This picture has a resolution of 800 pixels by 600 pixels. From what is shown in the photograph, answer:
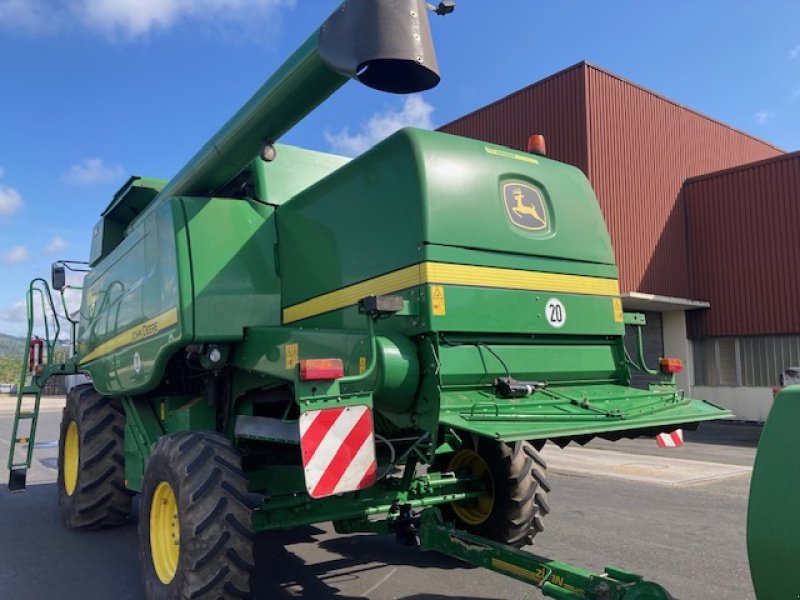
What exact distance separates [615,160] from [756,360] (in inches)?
294

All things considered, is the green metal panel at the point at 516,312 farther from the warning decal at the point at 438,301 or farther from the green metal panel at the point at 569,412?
the green metal panel at the point at 569,412

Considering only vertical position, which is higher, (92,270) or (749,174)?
(749,174)

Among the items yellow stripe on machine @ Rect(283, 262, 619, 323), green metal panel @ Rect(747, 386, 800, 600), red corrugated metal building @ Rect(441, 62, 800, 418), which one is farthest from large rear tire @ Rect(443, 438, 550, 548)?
red corrugated metal building @ Rect(441, 62, 800, 418)

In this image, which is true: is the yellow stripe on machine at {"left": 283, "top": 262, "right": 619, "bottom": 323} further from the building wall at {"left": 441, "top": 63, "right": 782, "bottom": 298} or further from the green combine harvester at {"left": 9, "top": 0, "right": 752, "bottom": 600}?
the building wall at {"left": 441, "top": 63, "right": 782, "bottom": 298}

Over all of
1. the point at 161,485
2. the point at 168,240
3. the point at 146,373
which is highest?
the point at 168,240

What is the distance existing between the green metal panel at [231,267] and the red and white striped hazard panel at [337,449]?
5.31 ft

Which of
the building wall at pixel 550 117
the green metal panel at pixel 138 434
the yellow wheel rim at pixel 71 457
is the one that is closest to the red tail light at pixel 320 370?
the green metal panel at pixel 138 434

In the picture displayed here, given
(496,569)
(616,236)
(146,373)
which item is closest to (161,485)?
(146,373)

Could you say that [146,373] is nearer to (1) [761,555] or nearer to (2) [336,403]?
(2) [336,403]

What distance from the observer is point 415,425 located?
375cm

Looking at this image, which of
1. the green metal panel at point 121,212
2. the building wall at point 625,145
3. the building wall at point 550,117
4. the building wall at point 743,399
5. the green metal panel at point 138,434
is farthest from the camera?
the building wall at point 743,399

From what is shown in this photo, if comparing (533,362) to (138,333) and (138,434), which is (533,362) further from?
(138,434)

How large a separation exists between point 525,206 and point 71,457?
18.4 ft

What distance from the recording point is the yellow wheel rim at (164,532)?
427 cm
